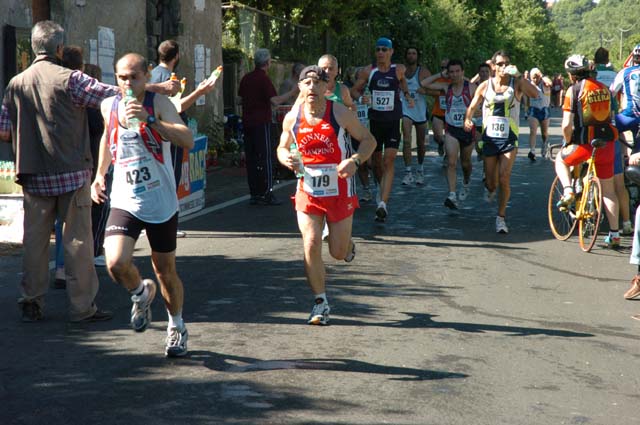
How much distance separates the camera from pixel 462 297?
8359 mm

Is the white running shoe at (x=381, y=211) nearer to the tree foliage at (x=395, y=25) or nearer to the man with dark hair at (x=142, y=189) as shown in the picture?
the man with dark hair at (x=142, y=189)

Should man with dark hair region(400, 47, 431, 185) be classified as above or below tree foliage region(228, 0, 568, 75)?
below

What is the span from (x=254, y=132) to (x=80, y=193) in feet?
23.0

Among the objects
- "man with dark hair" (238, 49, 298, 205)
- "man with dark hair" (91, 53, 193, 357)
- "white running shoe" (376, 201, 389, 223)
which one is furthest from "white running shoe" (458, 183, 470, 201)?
"man with dark hair" (91, 53, 193, 357)

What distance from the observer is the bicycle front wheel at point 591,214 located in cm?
1076

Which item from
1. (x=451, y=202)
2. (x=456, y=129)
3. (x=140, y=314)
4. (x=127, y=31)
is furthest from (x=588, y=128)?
(x=127, y=31)

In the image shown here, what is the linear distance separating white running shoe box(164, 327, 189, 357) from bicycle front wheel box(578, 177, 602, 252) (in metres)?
5.69

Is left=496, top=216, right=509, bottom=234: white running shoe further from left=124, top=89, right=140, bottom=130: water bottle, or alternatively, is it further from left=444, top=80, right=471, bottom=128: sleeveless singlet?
left=124, top=89, right=140, bottom=130: water bottle

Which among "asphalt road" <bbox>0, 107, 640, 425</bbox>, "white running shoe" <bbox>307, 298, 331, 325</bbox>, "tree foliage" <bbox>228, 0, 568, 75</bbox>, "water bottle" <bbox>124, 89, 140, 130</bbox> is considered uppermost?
"tree foliage" <bbox>228, 0, 568, 75</bbox>

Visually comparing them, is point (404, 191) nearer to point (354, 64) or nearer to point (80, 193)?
point (80, 193)

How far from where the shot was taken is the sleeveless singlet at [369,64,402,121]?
1323cm

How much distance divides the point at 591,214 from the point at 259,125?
5.12 metres

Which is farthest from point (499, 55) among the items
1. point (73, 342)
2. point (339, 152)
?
point (73, 342)

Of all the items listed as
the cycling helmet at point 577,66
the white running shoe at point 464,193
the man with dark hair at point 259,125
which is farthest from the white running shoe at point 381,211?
the cycling helmet at point 577,66
